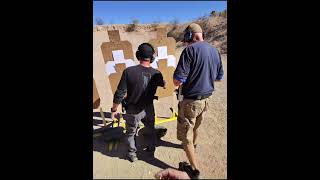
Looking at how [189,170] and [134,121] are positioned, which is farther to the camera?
[134,121]

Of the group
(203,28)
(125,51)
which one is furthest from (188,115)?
(203,28)

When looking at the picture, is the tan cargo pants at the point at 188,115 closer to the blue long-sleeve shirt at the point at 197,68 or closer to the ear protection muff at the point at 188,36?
the blue long-sleeve shirt at the point at 197,68

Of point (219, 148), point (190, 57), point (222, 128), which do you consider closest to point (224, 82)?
point (222, 128)

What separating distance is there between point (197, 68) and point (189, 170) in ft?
4.36

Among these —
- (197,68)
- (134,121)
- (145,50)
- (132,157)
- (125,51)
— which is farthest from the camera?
(125,51)

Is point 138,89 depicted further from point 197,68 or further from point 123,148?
point 123,148

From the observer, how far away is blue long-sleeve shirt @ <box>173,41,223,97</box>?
122 inches

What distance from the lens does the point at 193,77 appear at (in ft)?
10.5

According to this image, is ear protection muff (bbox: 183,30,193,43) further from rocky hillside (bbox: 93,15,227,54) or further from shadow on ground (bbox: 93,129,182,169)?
rocky hillside (bbox: 93,15,227,54)

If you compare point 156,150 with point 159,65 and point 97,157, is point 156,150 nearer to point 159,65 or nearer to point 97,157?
point 97,157

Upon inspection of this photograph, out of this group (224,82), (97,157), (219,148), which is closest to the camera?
(97,157)
